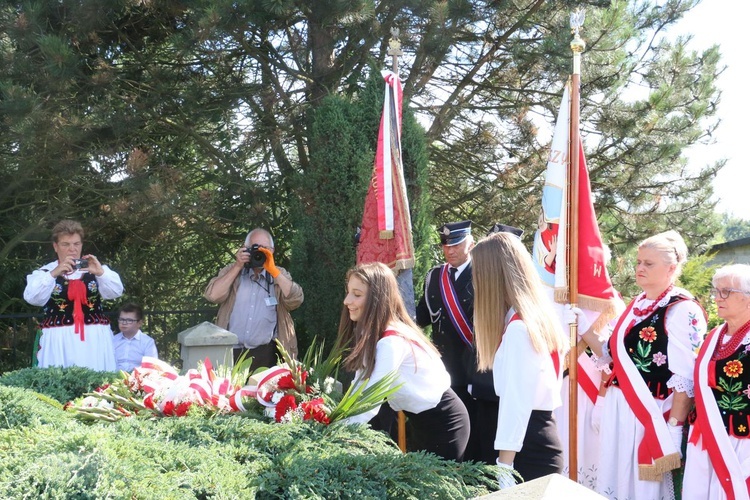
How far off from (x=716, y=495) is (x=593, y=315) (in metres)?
1.33

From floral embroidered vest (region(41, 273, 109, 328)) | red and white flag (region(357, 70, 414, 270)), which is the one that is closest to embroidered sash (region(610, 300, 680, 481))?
red and white flag (region(357, 70, 414, 270))

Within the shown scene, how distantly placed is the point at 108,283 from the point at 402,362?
288 cm

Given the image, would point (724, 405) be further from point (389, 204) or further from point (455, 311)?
point (389, 204)

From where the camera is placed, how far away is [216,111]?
6887mm

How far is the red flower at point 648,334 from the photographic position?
4074 mm

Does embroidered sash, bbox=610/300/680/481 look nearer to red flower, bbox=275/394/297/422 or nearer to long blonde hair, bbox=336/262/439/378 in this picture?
long blonde hair, bbox=336/262/439/378

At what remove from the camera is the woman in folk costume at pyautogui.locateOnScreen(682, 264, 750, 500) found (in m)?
3.65

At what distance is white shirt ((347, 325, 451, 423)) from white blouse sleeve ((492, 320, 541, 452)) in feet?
0.98

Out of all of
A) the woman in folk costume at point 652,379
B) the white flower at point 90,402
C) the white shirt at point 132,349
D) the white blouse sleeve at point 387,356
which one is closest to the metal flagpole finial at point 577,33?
the woman in folk costume at point 652,379

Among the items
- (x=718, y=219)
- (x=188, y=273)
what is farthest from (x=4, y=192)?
(x=718, y=219)

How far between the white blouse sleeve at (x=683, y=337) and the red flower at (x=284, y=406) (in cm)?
203

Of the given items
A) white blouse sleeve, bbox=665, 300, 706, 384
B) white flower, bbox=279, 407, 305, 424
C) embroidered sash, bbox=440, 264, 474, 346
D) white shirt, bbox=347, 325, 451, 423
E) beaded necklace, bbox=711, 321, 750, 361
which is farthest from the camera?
embroidered sash, bbox=440, 264, 474, 346

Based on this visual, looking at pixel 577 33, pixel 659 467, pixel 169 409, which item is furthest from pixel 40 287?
pixel 659 467

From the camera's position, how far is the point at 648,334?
13.5 feet
